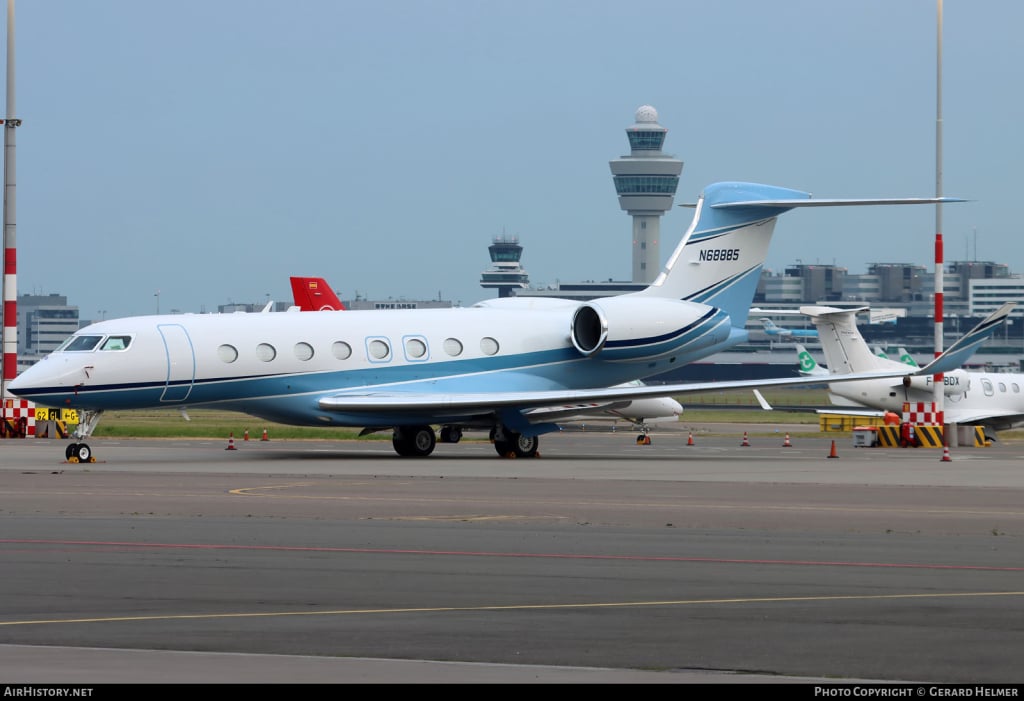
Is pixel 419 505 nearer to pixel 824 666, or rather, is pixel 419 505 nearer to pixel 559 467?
pixel 559 467

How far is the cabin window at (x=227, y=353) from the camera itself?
31.9 m

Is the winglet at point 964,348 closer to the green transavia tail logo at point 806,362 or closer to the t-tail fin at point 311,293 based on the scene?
the t-tail fin at point 311,293

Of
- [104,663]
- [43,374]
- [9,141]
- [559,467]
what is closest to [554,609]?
[104,663]

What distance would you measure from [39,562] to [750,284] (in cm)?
2666

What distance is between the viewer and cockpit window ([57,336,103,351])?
101ft

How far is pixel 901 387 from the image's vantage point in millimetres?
50750

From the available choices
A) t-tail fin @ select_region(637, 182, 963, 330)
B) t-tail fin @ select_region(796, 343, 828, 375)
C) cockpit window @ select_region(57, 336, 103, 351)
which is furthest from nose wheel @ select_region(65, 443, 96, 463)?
t-tail fin @ select_region(796, 343, 828, 375)

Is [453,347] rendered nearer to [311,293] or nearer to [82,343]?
[82,343]

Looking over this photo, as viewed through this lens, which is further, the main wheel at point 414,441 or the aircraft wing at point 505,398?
the main wheel at point 414,441

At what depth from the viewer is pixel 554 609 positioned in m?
11.0

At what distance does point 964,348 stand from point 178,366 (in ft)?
66.2

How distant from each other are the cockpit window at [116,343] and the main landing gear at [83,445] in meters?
1.38

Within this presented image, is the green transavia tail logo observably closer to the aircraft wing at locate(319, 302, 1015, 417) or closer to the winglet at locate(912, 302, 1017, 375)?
the winglet at locate(912, 302, 1017, 375)

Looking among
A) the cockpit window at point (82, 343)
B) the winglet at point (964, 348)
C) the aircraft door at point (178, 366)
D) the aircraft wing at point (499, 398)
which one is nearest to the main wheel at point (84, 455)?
the aircraft door at point (178, 366)
